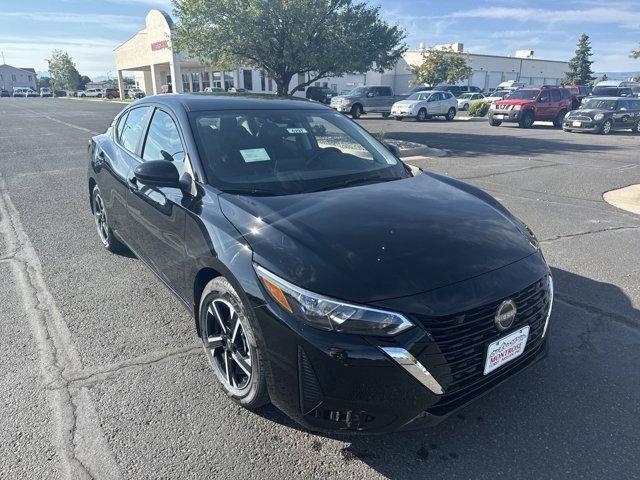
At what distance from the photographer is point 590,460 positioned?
7.52 feet

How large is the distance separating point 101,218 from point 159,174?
2.73 metres

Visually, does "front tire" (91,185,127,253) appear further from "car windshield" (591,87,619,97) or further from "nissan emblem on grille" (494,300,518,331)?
"car windshield" (591,87,619,97)

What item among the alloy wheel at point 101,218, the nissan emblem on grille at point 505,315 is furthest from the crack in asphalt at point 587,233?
the alloy wheel at point 101,218

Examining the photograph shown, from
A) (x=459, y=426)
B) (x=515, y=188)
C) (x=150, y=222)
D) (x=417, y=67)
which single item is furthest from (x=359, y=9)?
(x=417, y=67)

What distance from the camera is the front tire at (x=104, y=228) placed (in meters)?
4.90

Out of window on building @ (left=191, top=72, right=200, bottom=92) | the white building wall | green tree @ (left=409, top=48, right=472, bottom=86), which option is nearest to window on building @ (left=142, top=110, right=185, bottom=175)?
green tree @ (left=409, top=48, right=472, bottom=86)

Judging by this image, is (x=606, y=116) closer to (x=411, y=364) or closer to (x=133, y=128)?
(x=133, y=128)

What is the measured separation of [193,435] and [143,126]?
262cm

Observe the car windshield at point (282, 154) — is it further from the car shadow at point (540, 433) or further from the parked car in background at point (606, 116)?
the parked car in background at point (606, 116)

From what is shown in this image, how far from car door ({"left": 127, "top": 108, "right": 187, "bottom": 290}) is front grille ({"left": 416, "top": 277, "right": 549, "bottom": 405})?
1.71 metres

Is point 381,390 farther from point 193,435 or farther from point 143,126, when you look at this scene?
point 143,126

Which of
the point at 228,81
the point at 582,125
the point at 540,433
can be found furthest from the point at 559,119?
the point at 228,81

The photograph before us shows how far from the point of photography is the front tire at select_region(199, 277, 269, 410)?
2365 mm

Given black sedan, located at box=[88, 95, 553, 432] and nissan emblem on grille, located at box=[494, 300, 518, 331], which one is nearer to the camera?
black sedan, located at box=[88, 95, 553, 432]
